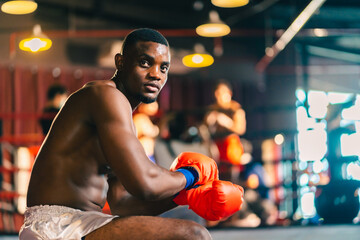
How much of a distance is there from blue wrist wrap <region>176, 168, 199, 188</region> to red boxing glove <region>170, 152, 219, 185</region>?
0.06ft

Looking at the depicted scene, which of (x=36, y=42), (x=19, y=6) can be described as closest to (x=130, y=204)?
(x=19, y=6)

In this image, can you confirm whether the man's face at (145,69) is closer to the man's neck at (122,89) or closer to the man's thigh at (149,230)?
the man's neck at (122,89)

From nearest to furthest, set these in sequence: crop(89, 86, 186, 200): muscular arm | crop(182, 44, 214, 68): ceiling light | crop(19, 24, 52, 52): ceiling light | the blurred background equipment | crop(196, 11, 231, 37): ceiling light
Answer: crop(89, 86, 186, 200): muscular arm < the blurred background equipment < crop(19, 24, 52, 52): ceiling light < crop(196, 11, 231, 37): ceiling light < crop(182, 44, 214, 68): ceiling light

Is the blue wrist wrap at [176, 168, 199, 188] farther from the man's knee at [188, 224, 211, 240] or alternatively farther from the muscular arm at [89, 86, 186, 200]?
the man's knee at [188, 224, 211, 240]

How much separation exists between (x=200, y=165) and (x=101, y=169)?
13.2 inches

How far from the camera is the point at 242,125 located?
20.2 ft

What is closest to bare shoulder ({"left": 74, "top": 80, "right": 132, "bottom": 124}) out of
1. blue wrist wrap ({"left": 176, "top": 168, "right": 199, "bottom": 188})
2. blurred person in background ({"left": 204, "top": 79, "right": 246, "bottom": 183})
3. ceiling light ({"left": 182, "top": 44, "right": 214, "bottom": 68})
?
blue wrist wrap ({"left": 176, "top": 168, "right": 199, "bottom": 188})

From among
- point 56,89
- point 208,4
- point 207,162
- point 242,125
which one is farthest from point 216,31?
point 207,162

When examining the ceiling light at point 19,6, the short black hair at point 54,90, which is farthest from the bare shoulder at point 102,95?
the ceiling light at point 19,6

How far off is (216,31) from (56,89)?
8.15 ft

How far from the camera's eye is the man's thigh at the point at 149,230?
5.19ft

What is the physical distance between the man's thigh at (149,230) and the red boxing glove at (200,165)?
8.4 inches

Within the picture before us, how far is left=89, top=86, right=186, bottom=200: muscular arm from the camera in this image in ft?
5.01

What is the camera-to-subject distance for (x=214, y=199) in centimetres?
171
